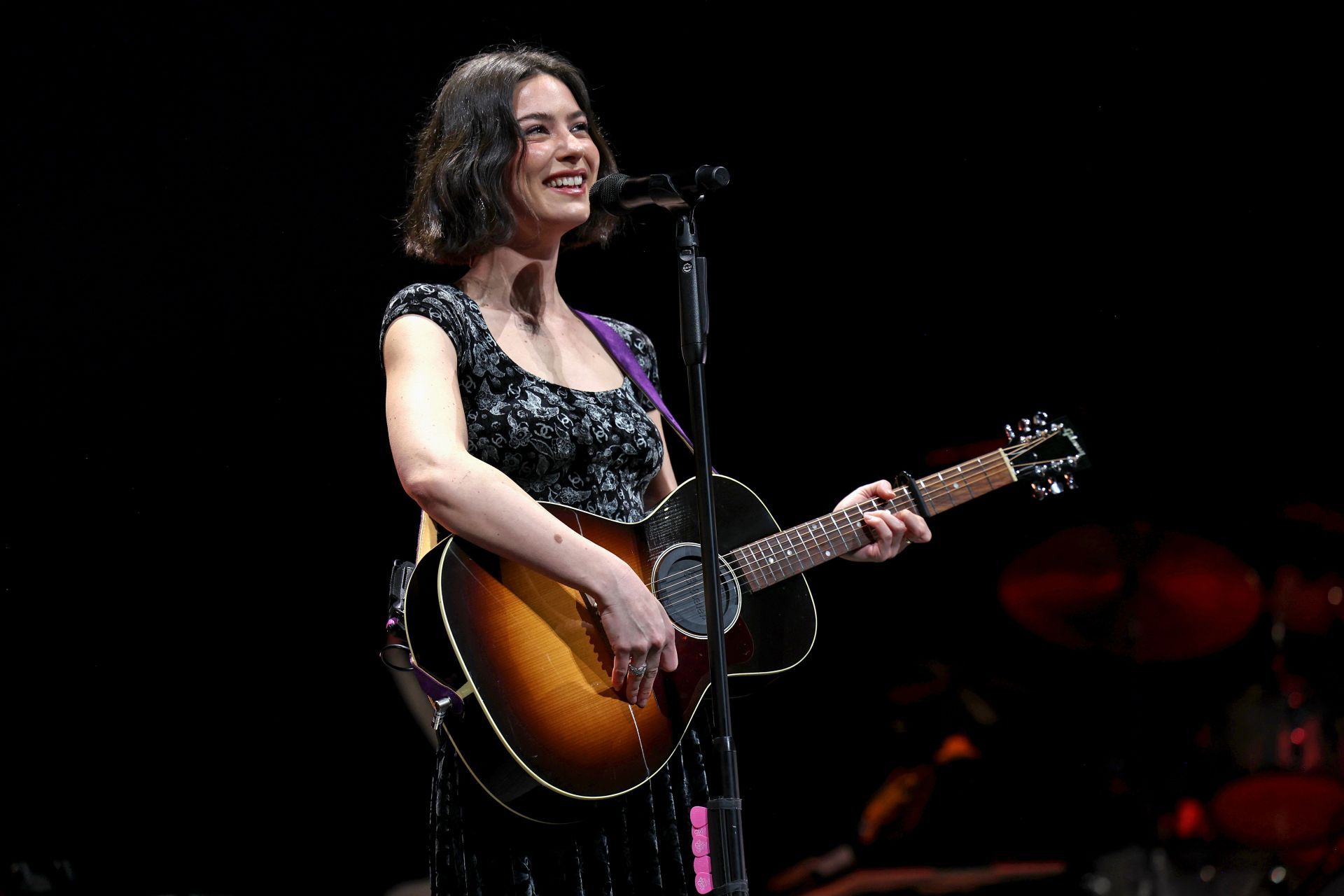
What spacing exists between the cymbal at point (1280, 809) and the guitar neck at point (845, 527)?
4.61 ft

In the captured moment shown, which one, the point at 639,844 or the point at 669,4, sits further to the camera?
the point at 669,4

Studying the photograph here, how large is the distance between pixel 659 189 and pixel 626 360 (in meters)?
0.68

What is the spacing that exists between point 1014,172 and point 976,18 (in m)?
0.43

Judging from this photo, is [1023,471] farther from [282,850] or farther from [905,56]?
[282,850]

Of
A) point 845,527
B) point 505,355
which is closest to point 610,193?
point 505,355

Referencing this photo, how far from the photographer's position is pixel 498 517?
159 centimetres

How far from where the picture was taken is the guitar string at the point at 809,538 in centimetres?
187

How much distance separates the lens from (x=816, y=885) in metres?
2.98

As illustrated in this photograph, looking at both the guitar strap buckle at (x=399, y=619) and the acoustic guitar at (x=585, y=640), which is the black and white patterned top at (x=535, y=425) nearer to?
the acoustic guitar at (x=585, y=640)

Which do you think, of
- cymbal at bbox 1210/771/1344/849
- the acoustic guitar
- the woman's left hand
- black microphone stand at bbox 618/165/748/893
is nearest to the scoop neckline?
the acoustic guitar

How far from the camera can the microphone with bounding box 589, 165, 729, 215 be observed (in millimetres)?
1469

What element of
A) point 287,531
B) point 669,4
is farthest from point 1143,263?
point 287,531

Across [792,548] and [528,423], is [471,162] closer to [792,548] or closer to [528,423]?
[528,423]

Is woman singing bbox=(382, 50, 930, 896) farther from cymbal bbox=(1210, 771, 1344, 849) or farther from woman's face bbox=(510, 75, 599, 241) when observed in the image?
cymbal bbox=(1210, 771, 1344, 849)
